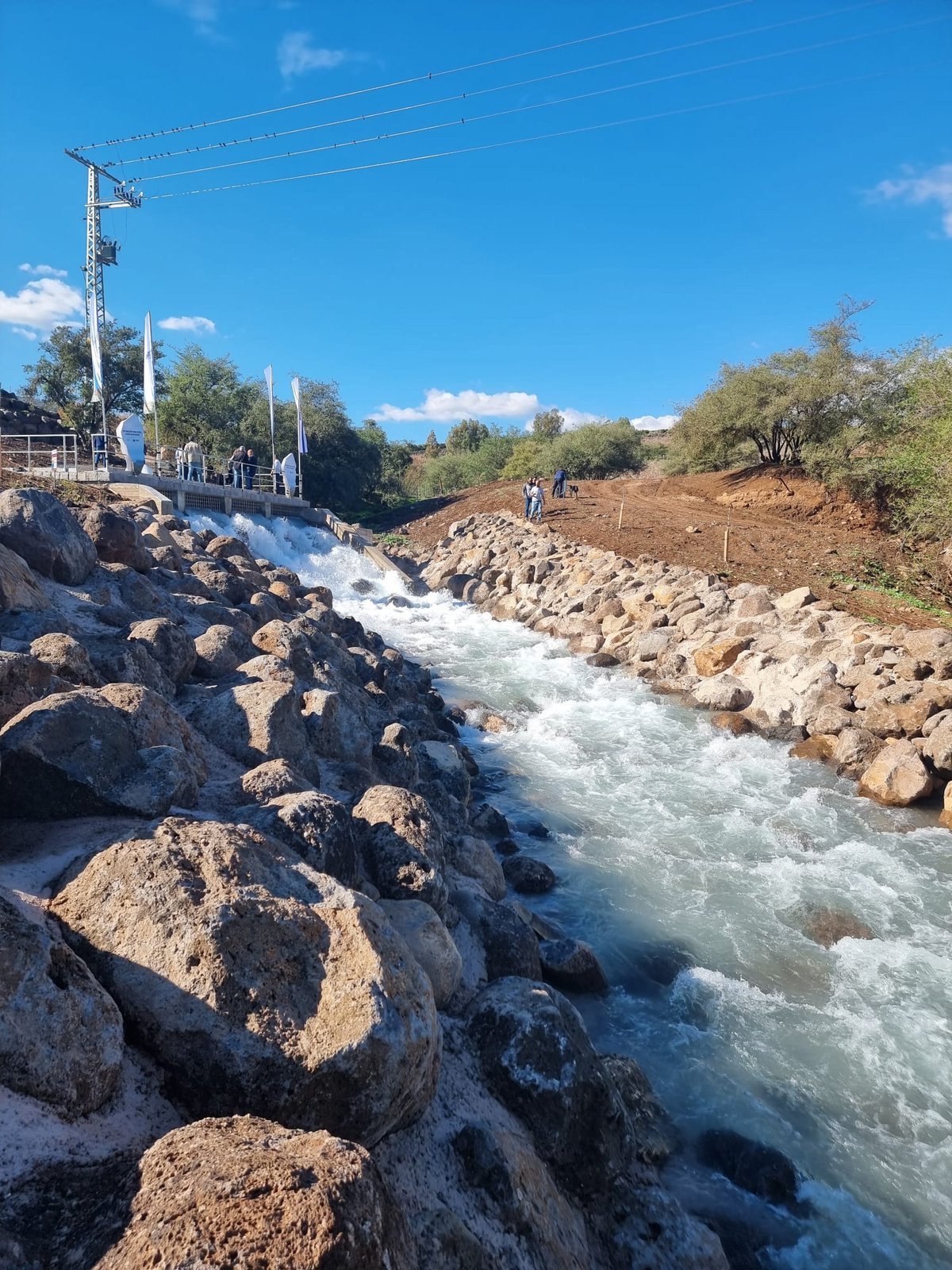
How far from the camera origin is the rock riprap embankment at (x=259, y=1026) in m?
1.79

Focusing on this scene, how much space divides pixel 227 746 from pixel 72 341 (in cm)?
3468

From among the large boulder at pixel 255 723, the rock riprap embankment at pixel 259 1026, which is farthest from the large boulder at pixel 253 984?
the large boulder at pixel 255 723

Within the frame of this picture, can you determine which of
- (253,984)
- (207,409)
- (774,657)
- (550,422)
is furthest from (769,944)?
(550,422)

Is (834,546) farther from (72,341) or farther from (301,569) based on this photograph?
(72,341)

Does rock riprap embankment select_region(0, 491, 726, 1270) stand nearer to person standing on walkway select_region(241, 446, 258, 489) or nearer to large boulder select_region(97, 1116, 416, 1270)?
large boulder select_region(97, 1116, 416, 1270)

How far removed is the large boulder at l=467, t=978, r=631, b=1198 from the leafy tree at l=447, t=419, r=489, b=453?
65778 millimetres

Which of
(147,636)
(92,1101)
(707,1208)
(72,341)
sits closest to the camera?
(92,1101)

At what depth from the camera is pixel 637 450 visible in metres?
39.2

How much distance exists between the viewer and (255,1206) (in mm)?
1652

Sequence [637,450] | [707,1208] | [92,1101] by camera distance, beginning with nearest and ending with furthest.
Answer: [92,1101] → [707,1208] → [637,450]

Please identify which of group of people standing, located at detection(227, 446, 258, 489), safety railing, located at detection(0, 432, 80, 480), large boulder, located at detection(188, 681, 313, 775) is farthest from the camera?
group of people standing, located at detection(227, 446, 258, 489)

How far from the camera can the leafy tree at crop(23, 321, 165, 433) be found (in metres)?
31.6

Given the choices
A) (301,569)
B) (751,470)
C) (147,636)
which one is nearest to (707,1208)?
(147,636)

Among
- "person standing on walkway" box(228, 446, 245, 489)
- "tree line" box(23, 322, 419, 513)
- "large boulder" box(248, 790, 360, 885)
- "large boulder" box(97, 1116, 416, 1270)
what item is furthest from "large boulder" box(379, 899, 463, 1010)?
"tree line" box(23, 322, 419, 513)
